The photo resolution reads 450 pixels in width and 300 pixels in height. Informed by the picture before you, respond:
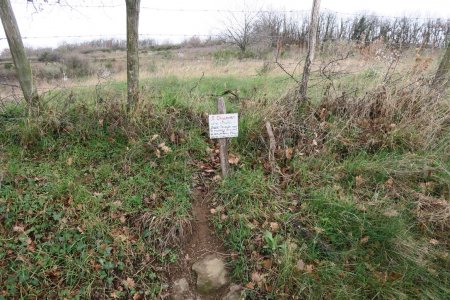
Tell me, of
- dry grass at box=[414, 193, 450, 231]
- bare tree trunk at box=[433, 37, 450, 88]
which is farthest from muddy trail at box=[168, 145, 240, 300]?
bare tree trunk at box=[433, 37, 450, 88]

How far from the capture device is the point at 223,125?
3.40 meters

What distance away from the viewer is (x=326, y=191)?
3.26 meters

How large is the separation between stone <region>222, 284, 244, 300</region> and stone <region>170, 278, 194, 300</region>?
33 cm

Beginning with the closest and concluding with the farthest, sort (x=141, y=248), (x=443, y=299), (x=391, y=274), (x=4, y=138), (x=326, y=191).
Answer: (x=443, y=299)
(x=391, y=274)
(x=141, y=248)
(x=326, y=191)
(x=4, y=138)

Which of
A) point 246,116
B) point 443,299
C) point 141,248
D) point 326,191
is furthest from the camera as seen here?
point 246,116

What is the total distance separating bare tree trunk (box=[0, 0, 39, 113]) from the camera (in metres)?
3.74

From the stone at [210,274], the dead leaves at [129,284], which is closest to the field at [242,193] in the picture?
the dead leaves at [129,284]

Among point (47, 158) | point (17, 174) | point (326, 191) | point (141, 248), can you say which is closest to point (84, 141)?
point (47, 158)

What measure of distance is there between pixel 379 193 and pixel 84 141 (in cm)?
362

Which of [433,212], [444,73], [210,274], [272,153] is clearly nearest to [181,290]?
[210,274]

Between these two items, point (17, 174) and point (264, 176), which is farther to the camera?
point (264, 176)

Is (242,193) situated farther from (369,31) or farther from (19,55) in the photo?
(369,31)

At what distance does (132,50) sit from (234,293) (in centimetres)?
320

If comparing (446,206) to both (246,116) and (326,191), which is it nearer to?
(326,191)
